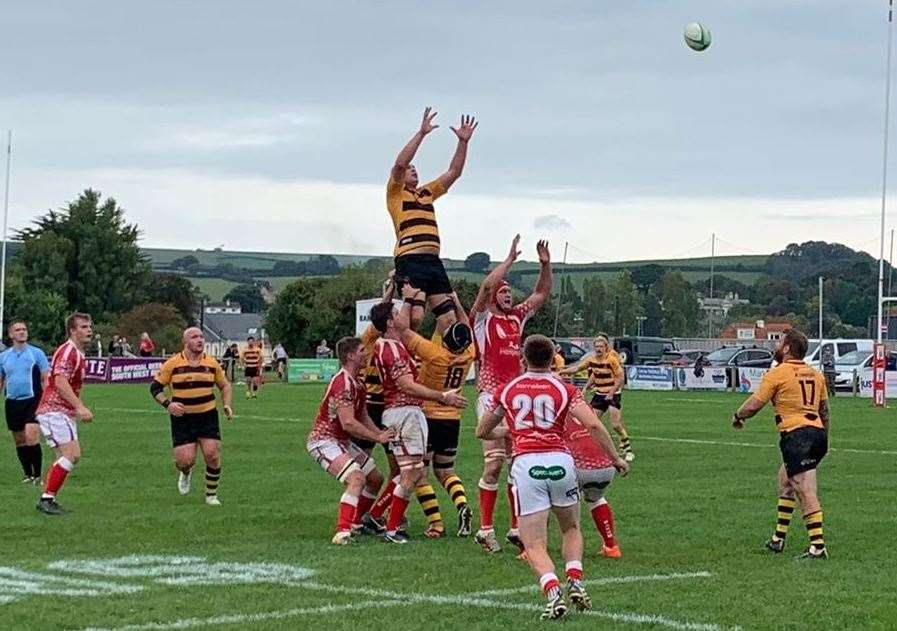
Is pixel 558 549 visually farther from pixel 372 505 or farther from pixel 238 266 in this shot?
pixel 238 266

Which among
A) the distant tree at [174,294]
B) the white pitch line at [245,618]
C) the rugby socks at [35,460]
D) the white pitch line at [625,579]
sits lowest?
the white pitch line at [245,618]

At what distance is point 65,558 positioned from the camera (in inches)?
506

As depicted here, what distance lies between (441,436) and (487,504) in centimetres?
101

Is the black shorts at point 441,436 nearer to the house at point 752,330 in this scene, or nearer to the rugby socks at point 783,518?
the rugby socks at point 783,518

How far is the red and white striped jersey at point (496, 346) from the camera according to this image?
14039 millimetres

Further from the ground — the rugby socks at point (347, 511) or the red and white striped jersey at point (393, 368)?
the red and white striped jersey at point (393, 368)

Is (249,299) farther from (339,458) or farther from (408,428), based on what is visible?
(408,428)

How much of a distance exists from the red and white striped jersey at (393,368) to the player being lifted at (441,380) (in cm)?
15

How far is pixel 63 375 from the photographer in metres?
16.6

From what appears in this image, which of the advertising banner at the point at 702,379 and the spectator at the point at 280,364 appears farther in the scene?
the spectator at the point at 280,364

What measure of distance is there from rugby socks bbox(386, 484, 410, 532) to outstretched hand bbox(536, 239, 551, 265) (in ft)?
8.45

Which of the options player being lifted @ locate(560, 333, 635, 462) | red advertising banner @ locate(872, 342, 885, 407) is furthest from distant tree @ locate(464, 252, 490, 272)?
player being lifted @ locate(560, 333, 635, 462)

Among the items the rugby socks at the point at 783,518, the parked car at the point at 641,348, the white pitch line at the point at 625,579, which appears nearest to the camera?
the white pitch line at the point at 625,579

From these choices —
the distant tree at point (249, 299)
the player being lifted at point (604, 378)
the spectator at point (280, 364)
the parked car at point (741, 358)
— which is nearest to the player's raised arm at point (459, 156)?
the player being lifted at point (604, 378)
